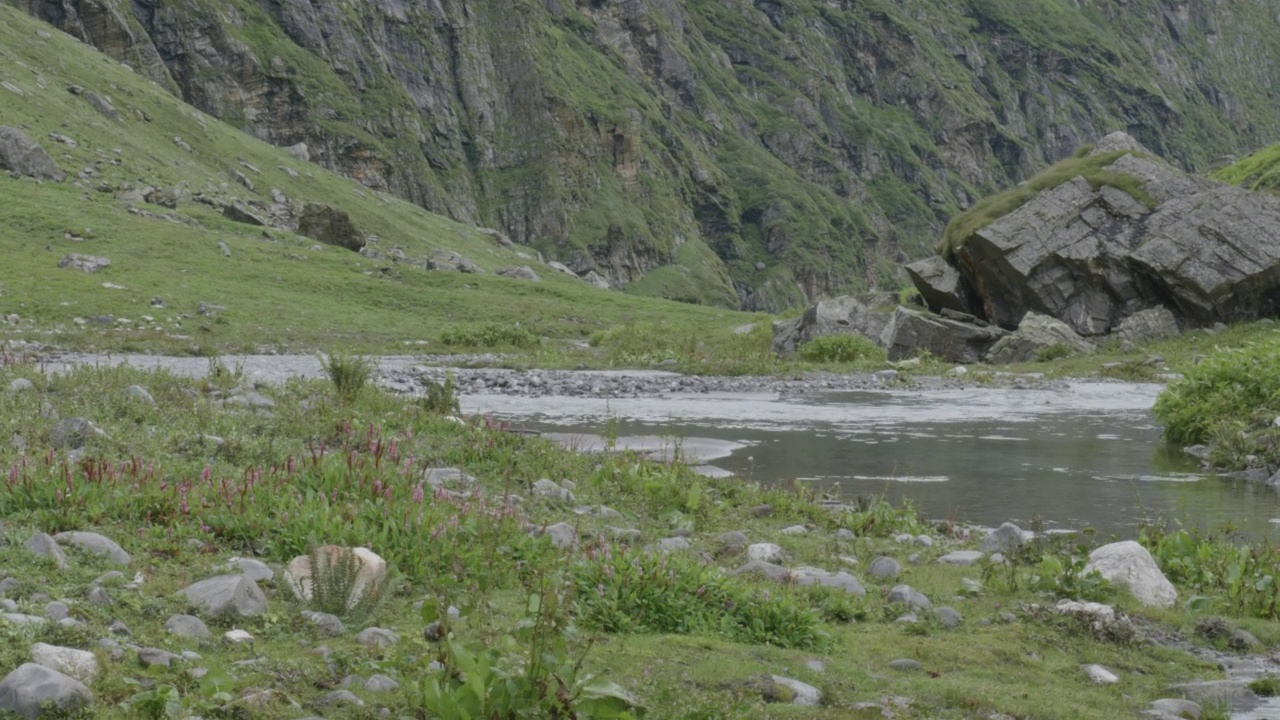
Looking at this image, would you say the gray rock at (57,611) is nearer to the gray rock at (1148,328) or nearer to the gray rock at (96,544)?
the gray rock at (96,544)

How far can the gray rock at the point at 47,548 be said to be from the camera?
22.6 ft

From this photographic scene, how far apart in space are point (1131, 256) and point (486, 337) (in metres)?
25.7

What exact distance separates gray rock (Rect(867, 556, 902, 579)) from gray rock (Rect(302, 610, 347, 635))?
15.8 feet

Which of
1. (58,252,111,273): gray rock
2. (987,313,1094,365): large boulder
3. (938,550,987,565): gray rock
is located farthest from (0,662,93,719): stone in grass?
(58,252,111,273): gray rock

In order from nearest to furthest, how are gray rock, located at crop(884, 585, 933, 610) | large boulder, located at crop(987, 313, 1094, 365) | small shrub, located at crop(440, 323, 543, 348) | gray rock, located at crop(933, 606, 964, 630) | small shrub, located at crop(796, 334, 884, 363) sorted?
gray rock, located at crop(933, 606, 964, 630), gray rock, located at crop(884, 585, 933, 610), large boulder, located at crop(987, 313, 1094, 365), small shrub, located at crop(796, 334, 884, 363), small shrub, located at crop(440, 323, 543, 348)

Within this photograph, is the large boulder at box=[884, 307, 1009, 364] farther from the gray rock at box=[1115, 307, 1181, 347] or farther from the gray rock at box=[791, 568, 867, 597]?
the gray rock at box=[791, 568, 867, 597]

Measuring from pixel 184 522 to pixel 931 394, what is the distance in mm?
26442

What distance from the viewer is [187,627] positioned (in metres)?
6.16

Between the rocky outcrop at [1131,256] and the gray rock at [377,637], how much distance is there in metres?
41.0

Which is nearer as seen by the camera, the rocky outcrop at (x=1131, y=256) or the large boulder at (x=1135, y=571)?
the large boulder at (x=1135, y=571)

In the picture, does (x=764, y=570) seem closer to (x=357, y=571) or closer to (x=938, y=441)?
(x=357, y=571)

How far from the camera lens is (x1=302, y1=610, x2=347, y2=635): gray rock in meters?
6.55

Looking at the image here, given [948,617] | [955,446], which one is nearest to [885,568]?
[948,617]

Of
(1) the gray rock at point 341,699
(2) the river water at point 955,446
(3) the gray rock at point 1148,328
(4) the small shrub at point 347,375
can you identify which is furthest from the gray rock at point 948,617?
(3) the gray rock at point 1148,328
